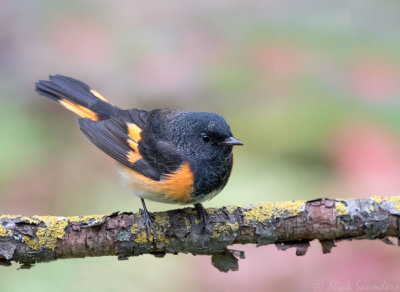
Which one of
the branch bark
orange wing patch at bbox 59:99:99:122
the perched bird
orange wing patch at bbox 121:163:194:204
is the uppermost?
orange wing patch at bbox 59:99:99:122

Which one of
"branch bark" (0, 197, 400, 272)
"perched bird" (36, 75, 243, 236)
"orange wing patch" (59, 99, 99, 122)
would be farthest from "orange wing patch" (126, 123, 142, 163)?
"branch bark" (0, 197, 400, 272)

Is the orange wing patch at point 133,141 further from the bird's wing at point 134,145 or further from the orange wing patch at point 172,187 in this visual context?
the orange wing patch at point 172,187

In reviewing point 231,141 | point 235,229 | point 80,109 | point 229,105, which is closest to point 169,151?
point 231,141

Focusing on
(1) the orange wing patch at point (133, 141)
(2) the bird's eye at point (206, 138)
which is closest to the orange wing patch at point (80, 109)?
(1) the orange wing patch at point (133, 141)

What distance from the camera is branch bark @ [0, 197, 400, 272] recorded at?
262cm

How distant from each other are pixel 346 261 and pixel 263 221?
4.53 feet

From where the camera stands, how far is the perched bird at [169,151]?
9.66 ft

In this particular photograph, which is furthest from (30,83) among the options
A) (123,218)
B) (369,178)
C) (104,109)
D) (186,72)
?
(369,178)

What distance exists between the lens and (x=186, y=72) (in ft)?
18.2

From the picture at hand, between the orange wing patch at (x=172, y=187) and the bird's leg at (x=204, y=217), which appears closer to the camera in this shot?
the bird's leg at (x=204, y=217)

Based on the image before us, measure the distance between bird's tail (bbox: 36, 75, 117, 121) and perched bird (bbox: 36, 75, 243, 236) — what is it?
0.25 feet

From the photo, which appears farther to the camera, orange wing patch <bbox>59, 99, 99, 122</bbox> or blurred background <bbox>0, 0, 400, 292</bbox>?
blurred background <bbox>0, 0, 400, 292</bbox>

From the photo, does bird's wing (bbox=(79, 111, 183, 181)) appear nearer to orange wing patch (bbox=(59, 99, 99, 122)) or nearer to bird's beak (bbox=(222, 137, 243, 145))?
orange wing patch (bbox=(59, 99, 99, 122))

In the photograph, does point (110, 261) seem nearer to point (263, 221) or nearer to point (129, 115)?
point (129, 115)
